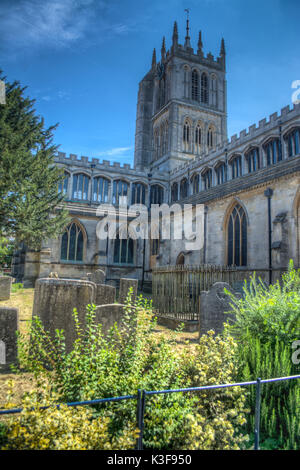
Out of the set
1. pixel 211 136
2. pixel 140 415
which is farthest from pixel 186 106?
pixel 140 415

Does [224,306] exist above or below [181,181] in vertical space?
below

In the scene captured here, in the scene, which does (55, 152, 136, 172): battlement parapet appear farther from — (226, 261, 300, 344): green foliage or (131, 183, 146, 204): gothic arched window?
(226, 261, 300, 344): green foliage

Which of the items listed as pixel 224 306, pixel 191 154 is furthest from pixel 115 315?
pixel 191 154

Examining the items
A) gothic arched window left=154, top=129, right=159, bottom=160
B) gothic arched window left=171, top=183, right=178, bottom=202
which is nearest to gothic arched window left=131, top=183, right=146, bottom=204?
gothic arched window left=171, top=183, right=178, bottom=202

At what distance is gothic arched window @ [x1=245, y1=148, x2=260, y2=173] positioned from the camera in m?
25.3

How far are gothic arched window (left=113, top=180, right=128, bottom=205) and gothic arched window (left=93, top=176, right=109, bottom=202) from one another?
96cm

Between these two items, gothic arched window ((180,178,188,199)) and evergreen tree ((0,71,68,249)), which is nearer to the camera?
evergreen tree ((0,71,68,249))

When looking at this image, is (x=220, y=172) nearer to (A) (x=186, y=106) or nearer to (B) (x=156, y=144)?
(A) (x=186, y=106)

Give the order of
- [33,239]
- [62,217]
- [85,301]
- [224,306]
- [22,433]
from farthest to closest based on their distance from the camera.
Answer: [62,217] < [33,239] < [224,306] < [85,301] < [22,433]

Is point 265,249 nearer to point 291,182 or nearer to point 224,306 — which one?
point 291,182

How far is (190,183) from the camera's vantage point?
3303 centimetres

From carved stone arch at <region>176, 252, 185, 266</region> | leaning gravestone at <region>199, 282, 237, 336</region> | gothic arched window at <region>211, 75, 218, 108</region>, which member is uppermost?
gothic arched window at <region>211, 75, 218, 108</region>

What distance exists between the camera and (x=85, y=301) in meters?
5.21

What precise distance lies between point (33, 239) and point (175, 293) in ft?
40.8
